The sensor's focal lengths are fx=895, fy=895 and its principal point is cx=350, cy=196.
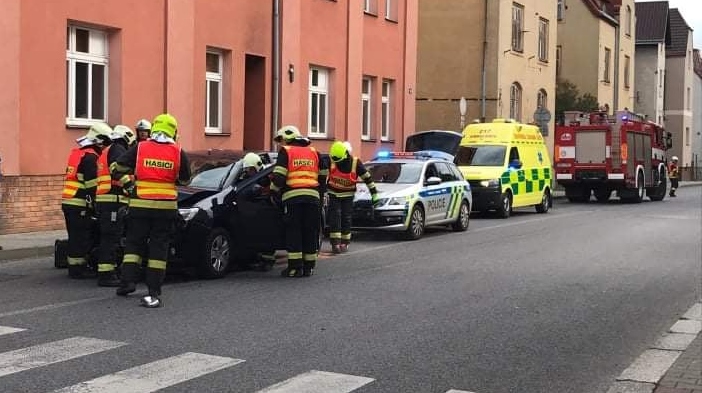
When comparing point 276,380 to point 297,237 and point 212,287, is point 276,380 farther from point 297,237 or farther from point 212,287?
point 297,237

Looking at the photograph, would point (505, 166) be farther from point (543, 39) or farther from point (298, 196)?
point (543, 39)

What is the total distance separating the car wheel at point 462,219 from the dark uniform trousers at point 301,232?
709cm

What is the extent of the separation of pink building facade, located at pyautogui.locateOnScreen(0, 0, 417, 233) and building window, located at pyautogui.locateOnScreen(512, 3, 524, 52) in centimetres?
1094

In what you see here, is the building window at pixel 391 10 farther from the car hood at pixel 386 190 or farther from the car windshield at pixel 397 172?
the car hood at pixel 386 190

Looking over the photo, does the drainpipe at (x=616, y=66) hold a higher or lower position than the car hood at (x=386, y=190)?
higher

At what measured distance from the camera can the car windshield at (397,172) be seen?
634 inches

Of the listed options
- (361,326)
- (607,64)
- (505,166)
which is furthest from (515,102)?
(361,326)

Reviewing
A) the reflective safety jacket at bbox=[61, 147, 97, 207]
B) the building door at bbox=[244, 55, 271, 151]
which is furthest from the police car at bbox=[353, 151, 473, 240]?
the reflective safety jacket at bbox=[61, 147, 97, 207]

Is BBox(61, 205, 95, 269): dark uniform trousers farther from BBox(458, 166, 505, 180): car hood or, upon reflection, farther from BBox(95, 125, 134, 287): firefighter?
BBox(458, 166, 505, 180): car hood

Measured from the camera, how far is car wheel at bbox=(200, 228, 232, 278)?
1005cm

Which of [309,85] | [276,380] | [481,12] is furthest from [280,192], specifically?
[481,12]

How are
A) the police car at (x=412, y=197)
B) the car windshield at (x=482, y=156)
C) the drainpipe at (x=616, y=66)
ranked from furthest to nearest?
the drainpipe at (x=616, y=66), the car windshield at (x=482, y=156), the police car at (x=412, y=197)

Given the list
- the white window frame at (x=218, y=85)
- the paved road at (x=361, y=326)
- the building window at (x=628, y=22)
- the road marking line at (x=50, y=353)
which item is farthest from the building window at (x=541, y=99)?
the road marking line at (x=50, y=353)

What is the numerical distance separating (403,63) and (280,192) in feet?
55.4
